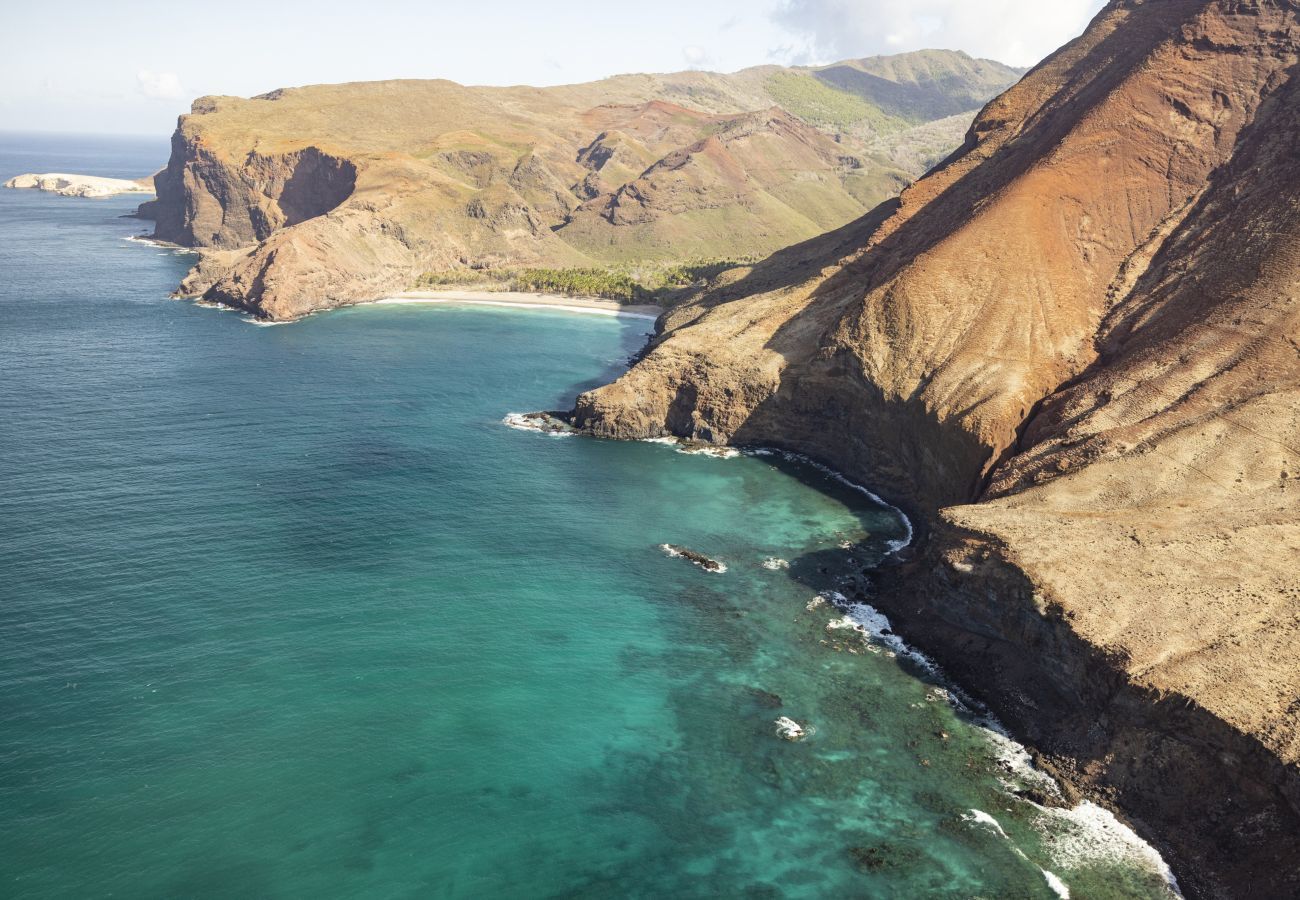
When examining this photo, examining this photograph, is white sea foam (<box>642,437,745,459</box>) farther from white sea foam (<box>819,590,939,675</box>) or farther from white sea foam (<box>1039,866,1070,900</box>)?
white sea foam (<box>1039,866,1070,900</box>)

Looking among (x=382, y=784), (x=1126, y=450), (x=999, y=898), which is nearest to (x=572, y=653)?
(x=382, y=784)

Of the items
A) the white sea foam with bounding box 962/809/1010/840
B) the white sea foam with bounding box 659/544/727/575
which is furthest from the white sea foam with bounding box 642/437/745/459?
the white sea foam with bounding box 962/809/1010/840

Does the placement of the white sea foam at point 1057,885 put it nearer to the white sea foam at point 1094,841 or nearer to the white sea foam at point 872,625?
the white sea foam at point 1094,841

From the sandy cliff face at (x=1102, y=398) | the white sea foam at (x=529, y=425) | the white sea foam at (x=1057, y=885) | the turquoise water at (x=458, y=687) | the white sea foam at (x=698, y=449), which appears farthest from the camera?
the white sea foam at (x=529, y=425)

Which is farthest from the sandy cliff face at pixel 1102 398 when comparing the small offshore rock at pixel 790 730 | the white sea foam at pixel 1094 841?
the small offshore rock at pixel 790 730

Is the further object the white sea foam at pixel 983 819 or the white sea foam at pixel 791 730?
the white sea foam at pixel 791 730

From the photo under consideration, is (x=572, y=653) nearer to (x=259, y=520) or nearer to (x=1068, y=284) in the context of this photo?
(x=259, y=520)
